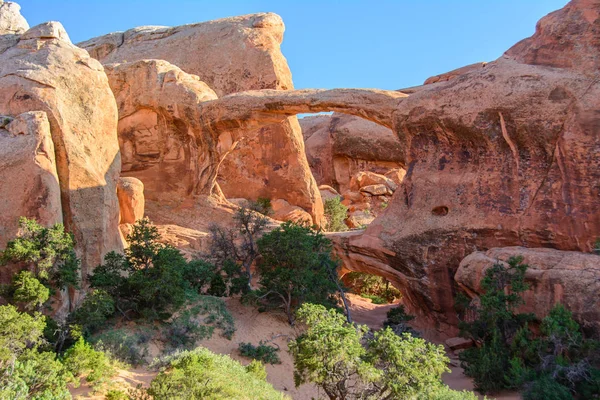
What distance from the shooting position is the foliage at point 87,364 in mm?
10688

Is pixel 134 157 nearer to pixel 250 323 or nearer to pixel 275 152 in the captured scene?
pixel 275 152

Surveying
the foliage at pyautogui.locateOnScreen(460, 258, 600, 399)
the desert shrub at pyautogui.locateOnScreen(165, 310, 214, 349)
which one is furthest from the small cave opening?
the desert shrub at pyautogui.locateOnScreen(165, 310, 214, 349)

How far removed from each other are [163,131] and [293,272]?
10.2 metres

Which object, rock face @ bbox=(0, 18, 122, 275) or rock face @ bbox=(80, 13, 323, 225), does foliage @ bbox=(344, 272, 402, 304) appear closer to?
rock face @ bbox=(80, 13, 323, 225)

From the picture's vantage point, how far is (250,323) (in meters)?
16.2

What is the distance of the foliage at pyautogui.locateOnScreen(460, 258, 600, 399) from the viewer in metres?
11.5

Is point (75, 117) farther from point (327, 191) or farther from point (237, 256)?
point (327, 191)

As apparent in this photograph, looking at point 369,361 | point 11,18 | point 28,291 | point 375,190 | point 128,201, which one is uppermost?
point 11,18

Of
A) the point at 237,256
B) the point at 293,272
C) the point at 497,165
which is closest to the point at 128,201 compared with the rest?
A: the point at 237,256

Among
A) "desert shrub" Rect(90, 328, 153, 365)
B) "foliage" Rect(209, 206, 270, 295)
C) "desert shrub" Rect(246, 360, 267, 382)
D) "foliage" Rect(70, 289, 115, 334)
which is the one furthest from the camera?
"foliage" Rect(209, 206, 270, 295)

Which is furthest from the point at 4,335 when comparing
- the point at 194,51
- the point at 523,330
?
the point at 194,51

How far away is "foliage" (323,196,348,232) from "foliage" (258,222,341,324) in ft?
34.2

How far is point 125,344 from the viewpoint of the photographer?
1300 centimetres

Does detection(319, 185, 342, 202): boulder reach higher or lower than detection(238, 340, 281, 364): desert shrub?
higher
